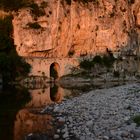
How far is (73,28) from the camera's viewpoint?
75.0 metres

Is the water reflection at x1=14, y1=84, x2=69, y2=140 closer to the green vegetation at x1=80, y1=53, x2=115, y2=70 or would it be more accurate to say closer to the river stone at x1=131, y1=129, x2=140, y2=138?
the river stone at x1=131, y1=129, x2=140, y2=138

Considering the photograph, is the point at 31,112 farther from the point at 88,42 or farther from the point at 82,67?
the point at 88,42

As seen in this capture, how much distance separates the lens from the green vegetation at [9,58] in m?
65.3

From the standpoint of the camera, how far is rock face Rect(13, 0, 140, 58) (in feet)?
232

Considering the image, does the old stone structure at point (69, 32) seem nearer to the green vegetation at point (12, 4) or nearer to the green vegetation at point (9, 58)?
the green vegetation at point (9, 58)

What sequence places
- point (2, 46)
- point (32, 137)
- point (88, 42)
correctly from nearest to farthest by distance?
point (32, 137)
point (2, 46)
point (88, 42)

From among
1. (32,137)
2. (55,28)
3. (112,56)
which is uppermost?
(55,28)

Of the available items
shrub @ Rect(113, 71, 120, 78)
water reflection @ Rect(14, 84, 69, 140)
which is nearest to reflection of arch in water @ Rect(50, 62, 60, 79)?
shrub @ Rect(113, 71, 120, 78)

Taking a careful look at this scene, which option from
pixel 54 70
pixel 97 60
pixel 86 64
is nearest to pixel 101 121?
pixel 54 70

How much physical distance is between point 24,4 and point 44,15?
4.24 metres

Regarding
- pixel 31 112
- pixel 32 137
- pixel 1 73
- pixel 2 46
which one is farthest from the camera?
pixel 2 46

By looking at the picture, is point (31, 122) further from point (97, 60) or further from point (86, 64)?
point (97, 60)

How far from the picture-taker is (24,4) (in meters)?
73.6

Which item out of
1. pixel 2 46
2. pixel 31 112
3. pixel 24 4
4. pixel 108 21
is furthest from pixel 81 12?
pixel 31 112
